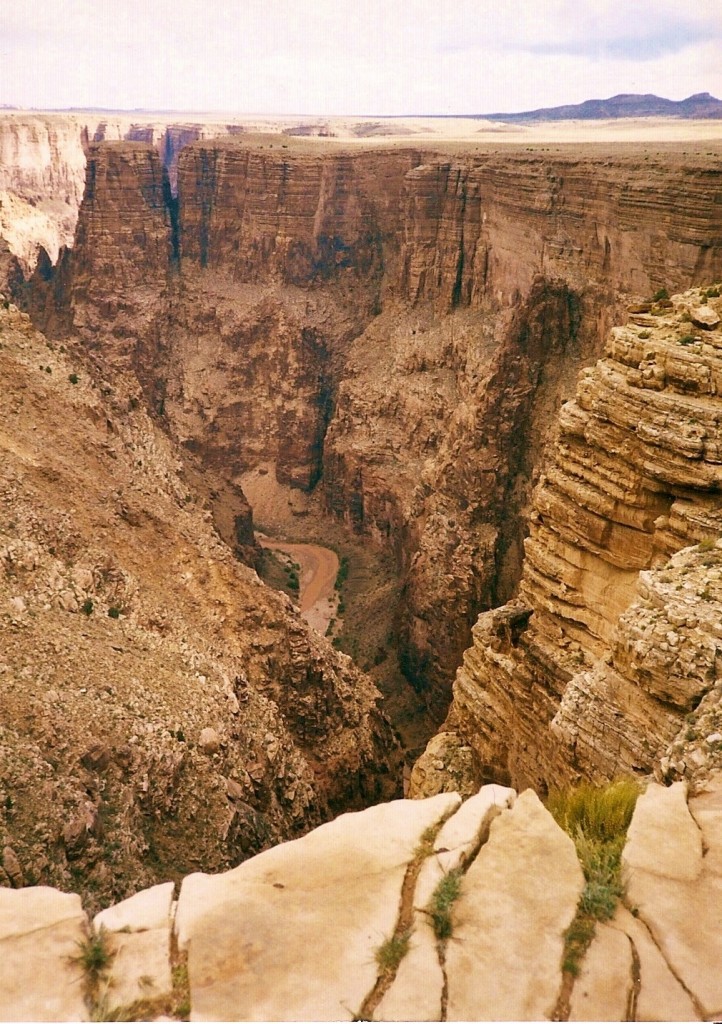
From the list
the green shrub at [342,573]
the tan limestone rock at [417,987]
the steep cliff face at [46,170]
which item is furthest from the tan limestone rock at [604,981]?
the steep cliff face at [46,170]

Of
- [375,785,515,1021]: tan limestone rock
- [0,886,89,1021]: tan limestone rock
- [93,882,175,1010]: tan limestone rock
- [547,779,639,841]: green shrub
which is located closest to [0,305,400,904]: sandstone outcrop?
[0,886,89,1021]: tan limestone rock

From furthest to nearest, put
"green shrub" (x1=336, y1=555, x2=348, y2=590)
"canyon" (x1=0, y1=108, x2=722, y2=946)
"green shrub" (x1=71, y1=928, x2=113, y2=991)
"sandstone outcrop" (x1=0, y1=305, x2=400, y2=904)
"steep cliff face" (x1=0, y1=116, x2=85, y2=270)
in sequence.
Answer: "steep cliff face" (x1=0, y1=116, x2=85, y2=270) < "green shrub" (x1=336, y1=555, x2=348, y2=590) < "sandstone outcrop" (x1=0, y1=305, x2=400, y2=904) < "canyon" (x1=0, y1=108, x2=722, y2=946) < "green shrub" (x1=71, y1=928, x2=113, y2=991)

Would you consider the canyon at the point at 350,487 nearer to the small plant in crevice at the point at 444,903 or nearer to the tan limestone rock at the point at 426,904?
the tan limestone rock at the point at 426,904

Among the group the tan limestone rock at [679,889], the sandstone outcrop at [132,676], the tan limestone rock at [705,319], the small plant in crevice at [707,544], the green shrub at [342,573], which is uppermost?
the tan limestone rock at [705,319]

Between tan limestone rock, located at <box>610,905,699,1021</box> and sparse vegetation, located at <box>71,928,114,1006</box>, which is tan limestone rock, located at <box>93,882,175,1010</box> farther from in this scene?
tan limestone rock, located at <box>610,905,699,1021</box>

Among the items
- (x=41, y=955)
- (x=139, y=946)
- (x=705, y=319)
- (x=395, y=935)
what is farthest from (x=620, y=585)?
(x=41, y=955)

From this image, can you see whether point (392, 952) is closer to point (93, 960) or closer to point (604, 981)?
point (604, 981)

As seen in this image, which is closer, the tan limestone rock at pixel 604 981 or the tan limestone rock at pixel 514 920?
the tan limestone rock at pixel 604 981
